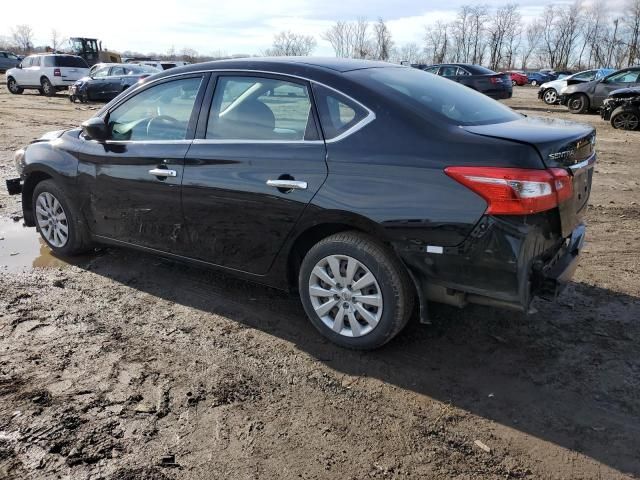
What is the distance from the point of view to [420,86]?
3.64 m

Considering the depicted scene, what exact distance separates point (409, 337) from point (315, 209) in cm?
111

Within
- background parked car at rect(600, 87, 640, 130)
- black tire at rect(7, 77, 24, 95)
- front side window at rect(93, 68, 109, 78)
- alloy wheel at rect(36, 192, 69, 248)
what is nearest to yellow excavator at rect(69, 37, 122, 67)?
black tire at rect(7, 77, 24, 95)

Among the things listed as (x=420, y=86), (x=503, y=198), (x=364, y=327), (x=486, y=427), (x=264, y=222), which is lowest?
(x=486, y=427)

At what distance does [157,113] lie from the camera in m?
4.23

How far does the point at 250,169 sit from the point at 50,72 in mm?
26159

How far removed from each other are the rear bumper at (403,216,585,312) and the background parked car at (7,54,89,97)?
1058 inches

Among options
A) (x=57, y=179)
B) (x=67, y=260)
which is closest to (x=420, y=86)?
(x=57, y=179)

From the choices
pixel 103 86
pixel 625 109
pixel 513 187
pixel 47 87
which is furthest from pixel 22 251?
pixel 47 87

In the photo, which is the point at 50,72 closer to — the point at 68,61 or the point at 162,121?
the point at 68,61

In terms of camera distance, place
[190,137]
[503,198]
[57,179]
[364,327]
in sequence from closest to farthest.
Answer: [503,198] < [364,327] < [190,137] < [57,179]

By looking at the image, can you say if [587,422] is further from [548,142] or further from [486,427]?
[548,142]

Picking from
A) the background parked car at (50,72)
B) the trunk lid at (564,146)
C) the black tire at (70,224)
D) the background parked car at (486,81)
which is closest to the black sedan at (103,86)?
the background parked car at (50,72)

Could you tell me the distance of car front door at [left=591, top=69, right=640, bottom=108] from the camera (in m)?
17.2

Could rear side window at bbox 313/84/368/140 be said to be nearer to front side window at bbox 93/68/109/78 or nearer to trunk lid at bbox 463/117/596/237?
trunk lid at bbox 463/117/596/237
